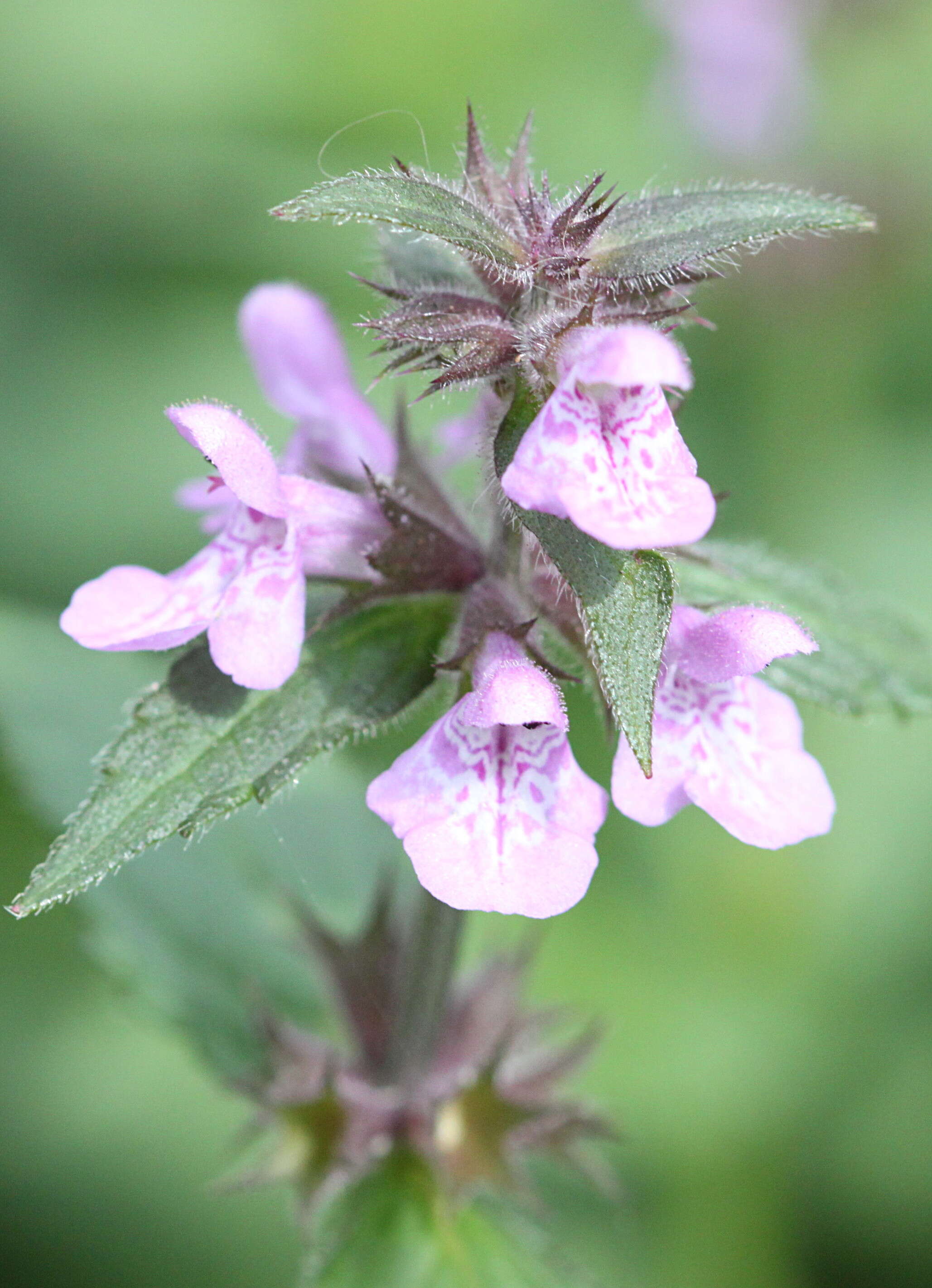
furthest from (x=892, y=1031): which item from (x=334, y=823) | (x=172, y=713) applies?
(x=172, y=713)

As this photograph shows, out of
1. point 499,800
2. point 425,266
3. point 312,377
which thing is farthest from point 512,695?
point 312,377

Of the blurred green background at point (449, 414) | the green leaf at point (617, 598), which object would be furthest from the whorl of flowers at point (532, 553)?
the blurred green background at point (449, 414)

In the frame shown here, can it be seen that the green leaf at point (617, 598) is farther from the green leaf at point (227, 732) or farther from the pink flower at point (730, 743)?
the green leaf at point (227, 732)

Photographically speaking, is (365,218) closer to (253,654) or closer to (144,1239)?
(253,654)

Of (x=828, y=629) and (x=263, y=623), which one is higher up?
(x=263, y=623)

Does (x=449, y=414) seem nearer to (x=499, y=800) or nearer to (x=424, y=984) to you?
(x=424, y=984)

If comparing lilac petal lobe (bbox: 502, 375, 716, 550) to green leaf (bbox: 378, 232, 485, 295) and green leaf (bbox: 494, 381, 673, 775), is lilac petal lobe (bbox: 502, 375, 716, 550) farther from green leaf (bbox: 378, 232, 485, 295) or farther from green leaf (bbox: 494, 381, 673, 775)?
green leaf (bbox: 378, 232, 485, 295)

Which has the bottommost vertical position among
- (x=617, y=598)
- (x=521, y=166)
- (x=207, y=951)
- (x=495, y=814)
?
(x=207, y=951)
